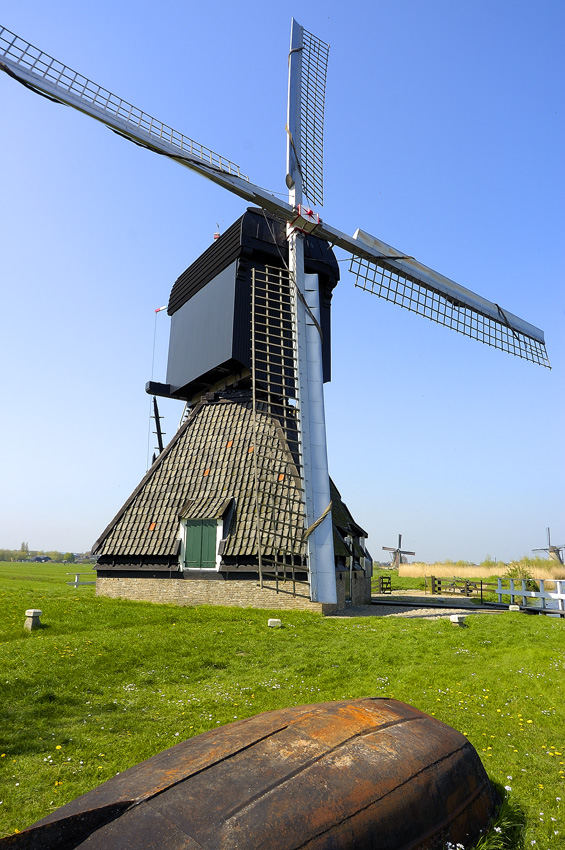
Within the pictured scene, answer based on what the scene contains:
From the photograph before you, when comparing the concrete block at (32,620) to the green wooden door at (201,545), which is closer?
the concrete block at (32,620)

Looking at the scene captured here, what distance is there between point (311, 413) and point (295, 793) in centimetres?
1354

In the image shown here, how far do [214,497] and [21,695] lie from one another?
10914mm

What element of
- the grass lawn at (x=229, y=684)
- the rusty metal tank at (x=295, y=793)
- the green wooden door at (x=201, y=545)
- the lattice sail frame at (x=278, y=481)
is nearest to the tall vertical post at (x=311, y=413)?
the lattice sail frame at (x=278, y=481)

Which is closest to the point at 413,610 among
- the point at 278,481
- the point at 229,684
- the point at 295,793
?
the point at 278,481

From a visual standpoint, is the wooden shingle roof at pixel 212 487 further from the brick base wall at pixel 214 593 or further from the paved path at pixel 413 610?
the paved path at pixel 413 610

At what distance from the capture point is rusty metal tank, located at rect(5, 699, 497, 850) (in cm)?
298

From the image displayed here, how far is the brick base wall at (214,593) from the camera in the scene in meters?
16.3

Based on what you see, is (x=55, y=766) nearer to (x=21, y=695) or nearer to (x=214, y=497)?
(x=21, y=695)

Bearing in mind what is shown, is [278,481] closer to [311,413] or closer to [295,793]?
[311,413]

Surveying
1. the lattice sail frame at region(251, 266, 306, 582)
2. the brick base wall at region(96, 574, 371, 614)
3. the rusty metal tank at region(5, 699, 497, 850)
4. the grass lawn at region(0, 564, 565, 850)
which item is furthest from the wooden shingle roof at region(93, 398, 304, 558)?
the rusty metal tank at region(5, 699, 497, 850)

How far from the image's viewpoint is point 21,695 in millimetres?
7750

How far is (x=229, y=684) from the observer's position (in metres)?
8.83

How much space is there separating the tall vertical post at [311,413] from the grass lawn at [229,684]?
1631 mm

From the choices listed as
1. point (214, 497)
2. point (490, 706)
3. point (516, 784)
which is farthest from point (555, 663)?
point (214, 497)
